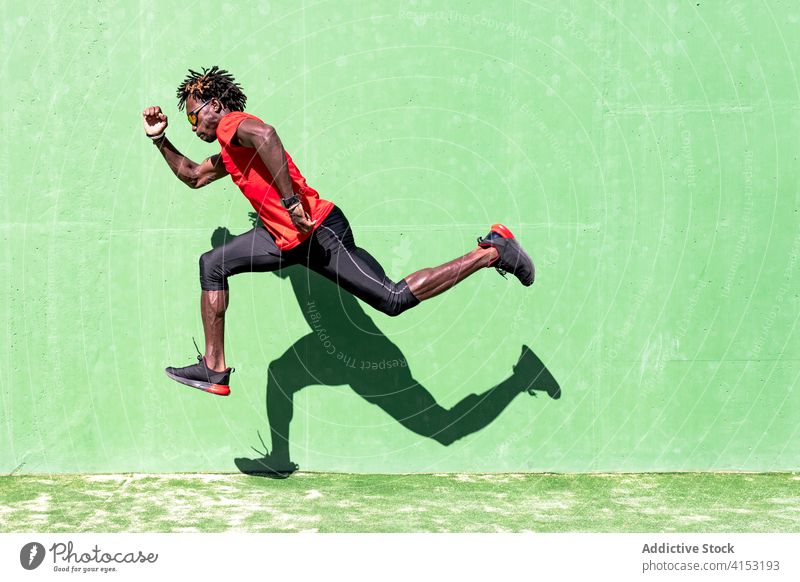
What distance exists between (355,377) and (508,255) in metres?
1.67

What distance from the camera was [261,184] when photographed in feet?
22.3

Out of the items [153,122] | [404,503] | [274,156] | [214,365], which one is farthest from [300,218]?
[404,503]

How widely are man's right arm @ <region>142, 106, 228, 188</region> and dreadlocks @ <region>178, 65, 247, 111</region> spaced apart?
275 mm

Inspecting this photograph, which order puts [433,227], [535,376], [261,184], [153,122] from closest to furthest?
[261,184] < [153,122] < [433,227] < [535,376]

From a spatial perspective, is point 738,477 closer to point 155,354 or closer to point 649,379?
point 649,379

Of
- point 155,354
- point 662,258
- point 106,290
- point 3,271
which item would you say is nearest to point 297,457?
point 155,354

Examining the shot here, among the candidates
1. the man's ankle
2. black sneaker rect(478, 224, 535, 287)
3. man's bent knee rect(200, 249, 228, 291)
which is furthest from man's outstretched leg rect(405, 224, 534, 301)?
the man's ankle

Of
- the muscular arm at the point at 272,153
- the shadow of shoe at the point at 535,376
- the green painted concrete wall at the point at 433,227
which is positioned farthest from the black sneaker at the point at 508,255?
the muscular arm at the point at 272,153

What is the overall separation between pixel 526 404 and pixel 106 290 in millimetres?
3151

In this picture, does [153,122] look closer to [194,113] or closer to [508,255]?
[194,113]

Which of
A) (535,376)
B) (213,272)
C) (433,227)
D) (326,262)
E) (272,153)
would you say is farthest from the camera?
(535,376)

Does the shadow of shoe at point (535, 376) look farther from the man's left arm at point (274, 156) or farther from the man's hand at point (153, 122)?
the man's hand at point (153, 122)

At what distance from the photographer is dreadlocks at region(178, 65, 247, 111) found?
700cm

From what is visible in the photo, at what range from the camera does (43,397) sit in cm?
790
